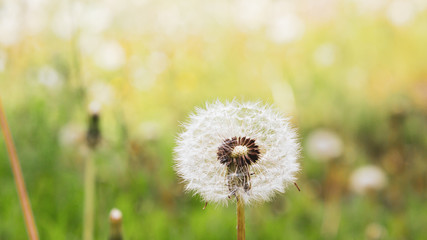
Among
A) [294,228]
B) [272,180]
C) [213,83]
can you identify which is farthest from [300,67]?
[272,180]

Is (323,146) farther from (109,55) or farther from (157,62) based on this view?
(109,55)

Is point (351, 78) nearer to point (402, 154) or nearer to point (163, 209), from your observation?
point (402, 154)

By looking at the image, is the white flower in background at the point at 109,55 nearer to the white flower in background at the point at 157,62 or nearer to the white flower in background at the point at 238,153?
the white flower in background at the point at 157,62

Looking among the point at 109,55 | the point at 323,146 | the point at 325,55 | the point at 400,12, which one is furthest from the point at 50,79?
the point at 400,12

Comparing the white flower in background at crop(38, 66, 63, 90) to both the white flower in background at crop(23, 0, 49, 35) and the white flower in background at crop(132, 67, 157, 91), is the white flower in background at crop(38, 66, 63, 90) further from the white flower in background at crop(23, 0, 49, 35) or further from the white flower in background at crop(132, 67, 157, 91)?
the white flower in background at crop(132, 67, 157, 91)

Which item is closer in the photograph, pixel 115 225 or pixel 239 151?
pixel 239 151

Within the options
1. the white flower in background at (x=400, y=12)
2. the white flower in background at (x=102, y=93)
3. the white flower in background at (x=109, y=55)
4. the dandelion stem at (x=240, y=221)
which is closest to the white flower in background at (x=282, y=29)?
the white flower in background at (x=400, y=12)
